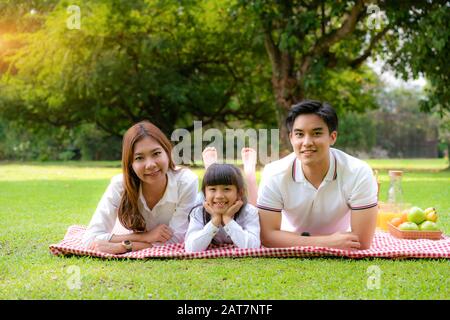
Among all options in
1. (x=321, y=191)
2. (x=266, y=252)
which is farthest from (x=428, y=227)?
(x=266, y=252)

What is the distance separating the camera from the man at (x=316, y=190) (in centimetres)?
464

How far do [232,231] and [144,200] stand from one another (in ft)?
2.76

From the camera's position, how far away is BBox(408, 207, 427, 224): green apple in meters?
5.90

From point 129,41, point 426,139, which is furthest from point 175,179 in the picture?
point 426,139

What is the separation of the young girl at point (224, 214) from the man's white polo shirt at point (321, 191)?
19cm

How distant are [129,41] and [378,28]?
9035 millimetres

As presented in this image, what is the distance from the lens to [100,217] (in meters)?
5.01

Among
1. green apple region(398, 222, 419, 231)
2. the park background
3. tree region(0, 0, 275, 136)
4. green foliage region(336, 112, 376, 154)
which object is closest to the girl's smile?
the park background

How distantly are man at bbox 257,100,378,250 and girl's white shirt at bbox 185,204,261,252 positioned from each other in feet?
0.34

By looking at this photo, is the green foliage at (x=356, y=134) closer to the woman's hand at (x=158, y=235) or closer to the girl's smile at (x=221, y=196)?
the woman's hand at (x=158, y=235)

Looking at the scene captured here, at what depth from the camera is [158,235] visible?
16.5 feet

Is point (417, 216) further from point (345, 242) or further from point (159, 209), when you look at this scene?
point (159, 209)

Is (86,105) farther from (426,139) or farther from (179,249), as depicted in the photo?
(426,139)

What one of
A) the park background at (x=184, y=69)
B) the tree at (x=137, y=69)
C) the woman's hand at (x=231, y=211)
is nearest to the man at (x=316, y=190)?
the woman's hand at (x=231, y=211)
